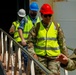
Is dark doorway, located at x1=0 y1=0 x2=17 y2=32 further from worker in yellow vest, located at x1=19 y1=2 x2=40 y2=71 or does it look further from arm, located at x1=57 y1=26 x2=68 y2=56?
arm, located at x1=57 y1=26 x2=68 y2=56

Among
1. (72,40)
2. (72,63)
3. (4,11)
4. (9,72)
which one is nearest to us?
(72,63)

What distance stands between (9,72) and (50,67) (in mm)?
2235

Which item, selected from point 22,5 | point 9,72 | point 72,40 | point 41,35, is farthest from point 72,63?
point 22,5

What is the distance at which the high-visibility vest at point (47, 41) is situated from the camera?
509cm

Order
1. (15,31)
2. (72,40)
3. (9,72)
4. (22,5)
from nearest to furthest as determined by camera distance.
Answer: (9,72) → (15,31) → (72,40) → (22,5)

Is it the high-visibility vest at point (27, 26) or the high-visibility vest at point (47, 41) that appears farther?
the high-visibility vest at point (27, 26)

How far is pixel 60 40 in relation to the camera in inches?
205

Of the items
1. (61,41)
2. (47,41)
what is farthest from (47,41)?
(61,41)

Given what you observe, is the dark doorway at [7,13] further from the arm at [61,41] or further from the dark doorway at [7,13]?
the arm at [61,41]

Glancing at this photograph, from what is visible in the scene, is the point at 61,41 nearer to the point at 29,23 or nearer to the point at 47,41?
the point at 47,41

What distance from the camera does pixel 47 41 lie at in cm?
509

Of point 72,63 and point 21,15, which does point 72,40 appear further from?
point 72,63

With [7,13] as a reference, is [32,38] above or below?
above

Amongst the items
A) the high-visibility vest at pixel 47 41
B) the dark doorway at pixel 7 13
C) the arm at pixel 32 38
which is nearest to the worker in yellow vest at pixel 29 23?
the arm at pixel 32 38
